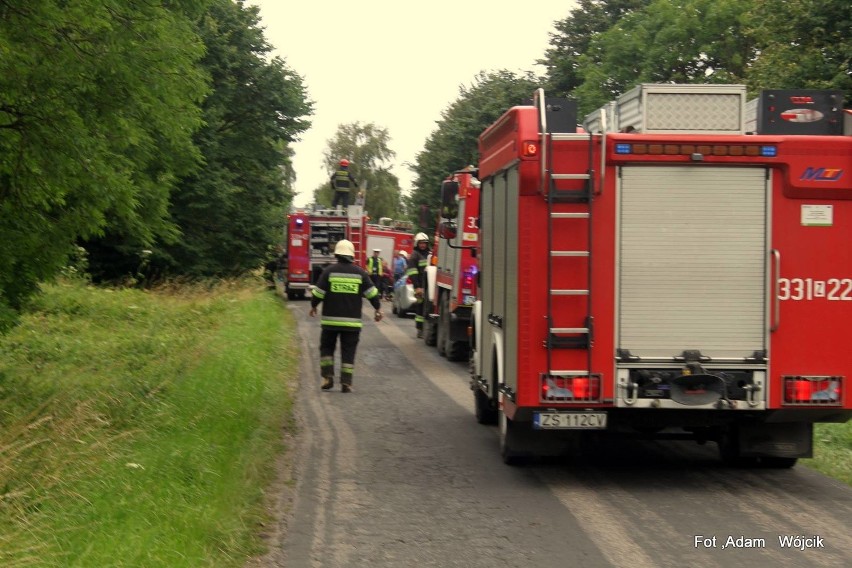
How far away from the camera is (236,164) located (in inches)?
1597

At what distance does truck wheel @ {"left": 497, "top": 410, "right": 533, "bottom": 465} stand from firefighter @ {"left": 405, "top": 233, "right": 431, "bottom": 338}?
12689mm

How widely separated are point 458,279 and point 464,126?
31294mm

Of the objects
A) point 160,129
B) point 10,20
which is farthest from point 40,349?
point 10,20

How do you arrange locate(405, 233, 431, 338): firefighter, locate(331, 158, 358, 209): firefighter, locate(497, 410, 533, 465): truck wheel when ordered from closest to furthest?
1. locate(497, 410, 533, 465): truck wheel
2. locate(405, 233, 431, 338): firefighter
3. locate(331, 158, 358, 209): firefighter

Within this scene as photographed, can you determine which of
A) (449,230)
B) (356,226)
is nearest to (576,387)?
(449,230)

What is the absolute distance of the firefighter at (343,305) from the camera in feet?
49.6

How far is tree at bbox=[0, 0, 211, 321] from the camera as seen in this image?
10406 mm

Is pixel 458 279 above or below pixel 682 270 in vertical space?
below

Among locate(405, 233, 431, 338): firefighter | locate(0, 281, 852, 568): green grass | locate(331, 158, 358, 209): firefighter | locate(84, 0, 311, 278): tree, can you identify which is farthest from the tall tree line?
locate(331, 158, 358, 209): firefighter

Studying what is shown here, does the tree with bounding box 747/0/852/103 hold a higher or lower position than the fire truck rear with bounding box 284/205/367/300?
higher

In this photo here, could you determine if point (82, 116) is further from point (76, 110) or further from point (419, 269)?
point (419, 269)

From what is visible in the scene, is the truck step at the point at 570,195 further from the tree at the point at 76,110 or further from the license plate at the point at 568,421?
the tree at the point at 76,110

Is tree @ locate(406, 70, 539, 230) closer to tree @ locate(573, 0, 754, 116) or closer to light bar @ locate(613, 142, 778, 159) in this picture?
tree @ locate(573, 0, 754, 116)

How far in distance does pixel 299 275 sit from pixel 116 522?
105ft
